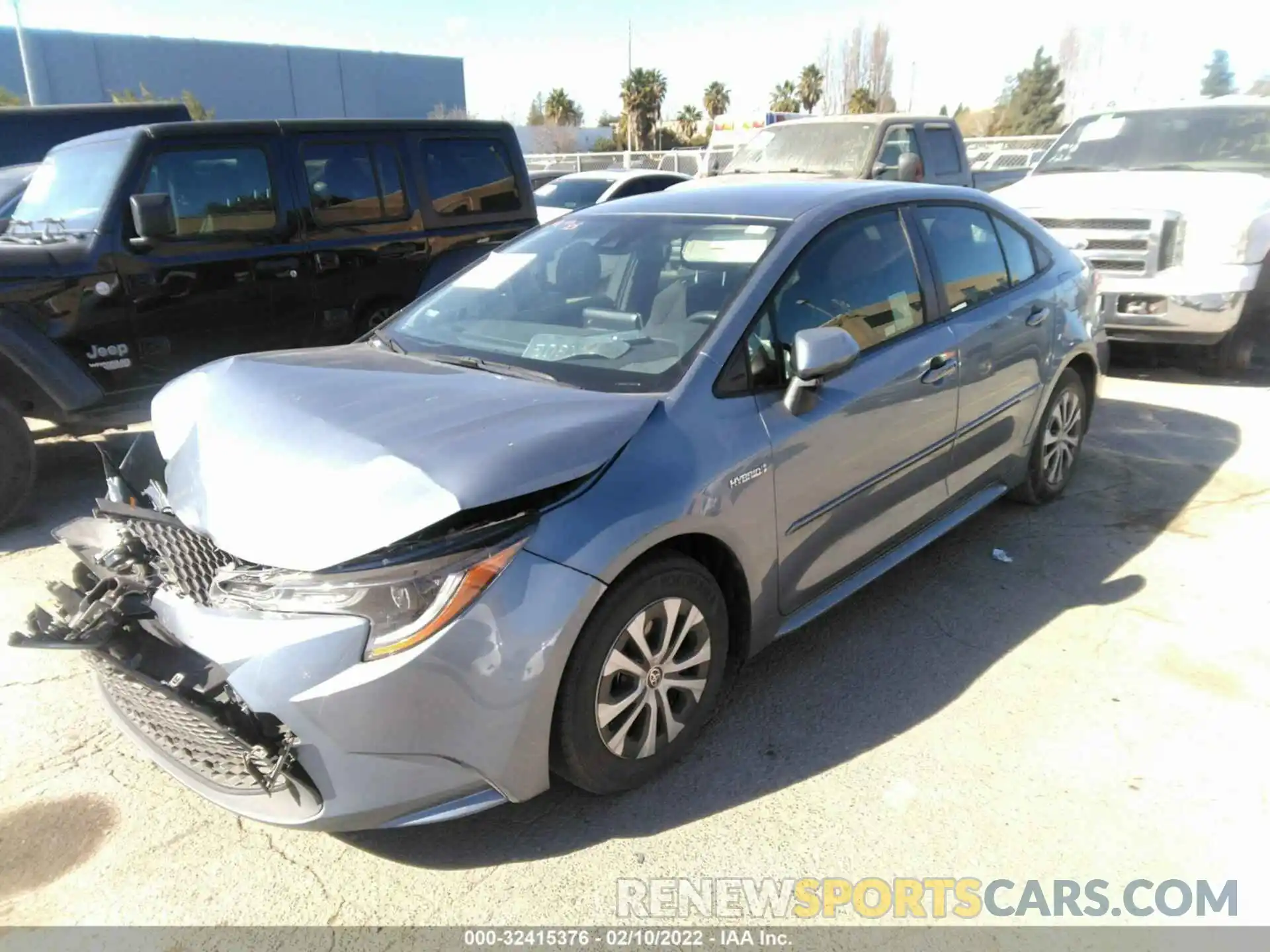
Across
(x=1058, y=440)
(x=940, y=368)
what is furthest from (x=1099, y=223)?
(x=940, y=368)

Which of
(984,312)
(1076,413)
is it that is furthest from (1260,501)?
(984,312)

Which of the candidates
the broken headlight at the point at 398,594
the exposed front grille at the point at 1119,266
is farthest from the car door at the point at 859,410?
the exposed front grille at the point at 1119,266

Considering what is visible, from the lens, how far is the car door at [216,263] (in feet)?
17.6

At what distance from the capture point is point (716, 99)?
186ft

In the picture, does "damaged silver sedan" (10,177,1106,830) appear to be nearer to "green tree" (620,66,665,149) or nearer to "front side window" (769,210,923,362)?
"front side window" (769,210,923,362)

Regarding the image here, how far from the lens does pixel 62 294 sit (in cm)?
494

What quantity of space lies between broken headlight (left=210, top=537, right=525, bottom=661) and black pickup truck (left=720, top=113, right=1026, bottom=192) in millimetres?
8367

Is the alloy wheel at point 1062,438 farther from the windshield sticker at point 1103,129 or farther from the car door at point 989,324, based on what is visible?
the windshield sticker at point 1103,129

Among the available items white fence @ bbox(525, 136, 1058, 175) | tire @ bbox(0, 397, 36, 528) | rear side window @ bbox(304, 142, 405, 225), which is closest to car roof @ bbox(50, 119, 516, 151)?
rear side window @ bbox(304, 142, 405, 225)

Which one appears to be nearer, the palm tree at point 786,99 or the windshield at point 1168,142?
the windshield at point 1168,142

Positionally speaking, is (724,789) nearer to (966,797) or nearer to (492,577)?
(966,797)

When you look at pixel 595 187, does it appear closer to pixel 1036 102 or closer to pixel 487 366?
pixel 487 366

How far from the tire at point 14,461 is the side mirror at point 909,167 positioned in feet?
26.8

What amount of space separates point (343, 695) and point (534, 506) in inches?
25.7
